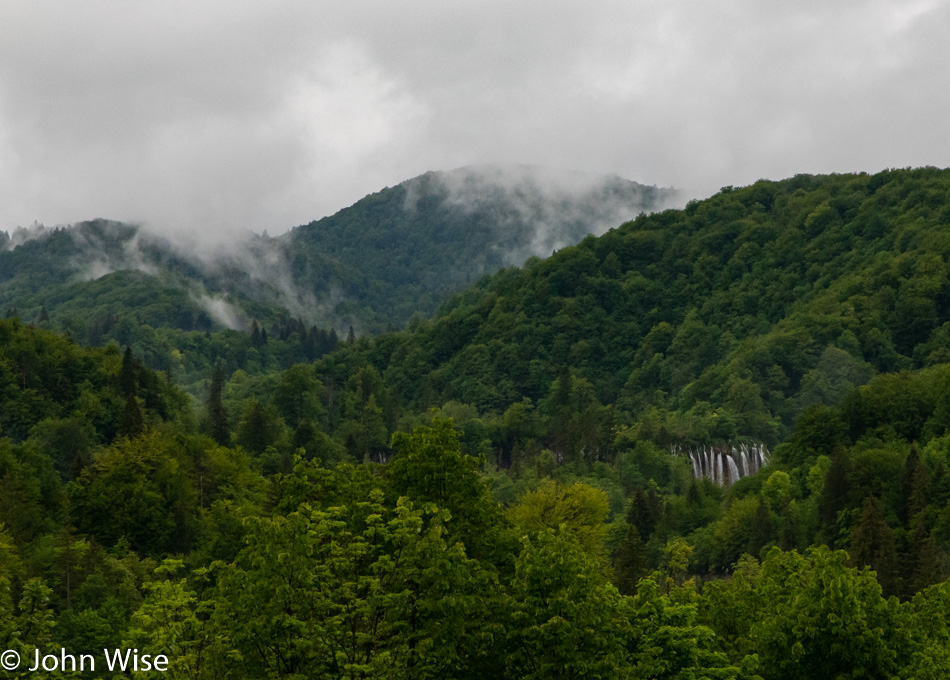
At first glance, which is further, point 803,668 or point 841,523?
point 841,523

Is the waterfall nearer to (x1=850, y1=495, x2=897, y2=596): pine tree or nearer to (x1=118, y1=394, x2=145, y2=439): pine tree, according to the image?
(x1=118, y1=394, x2=145, y2=439): pine tree

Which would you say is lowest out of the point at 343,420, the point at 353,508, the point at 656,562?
the point at 656,562

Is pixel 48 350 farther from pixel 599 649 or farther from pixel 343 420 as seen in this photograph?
pixel 599 649

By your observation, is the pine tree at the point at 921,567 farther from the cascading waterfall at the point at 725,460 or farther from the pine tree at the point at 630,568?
the cascading waterfall at the point at 725,460

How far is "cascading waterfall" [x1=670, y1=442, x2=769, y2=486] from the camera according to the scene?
16300cm

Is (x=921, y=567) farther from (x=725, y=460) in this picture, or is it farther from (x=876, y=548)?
(x=725, y=460)

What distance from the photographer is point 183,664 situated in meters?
30.1

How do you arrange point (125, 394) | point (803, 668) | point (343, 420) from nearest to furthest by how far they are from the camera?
1. point (803, 668)
2. point (125, 394)
3. point (343, 420)

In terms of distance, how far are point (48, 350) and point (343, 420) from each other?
71.8 metres

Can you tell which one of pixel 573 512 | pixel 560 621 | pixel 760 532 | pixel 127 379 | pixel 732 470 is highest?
pixel 127 379

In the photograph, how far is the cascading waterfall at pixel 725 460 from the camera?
6417 inches

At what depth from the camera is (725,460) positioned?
546 ft

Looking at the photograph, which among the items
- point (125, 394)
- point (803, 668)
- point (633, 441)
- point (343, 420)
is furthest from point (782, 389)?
point (803, 668)

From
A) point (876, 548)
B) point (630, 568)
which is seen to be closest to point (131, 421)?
point (630, 568)
